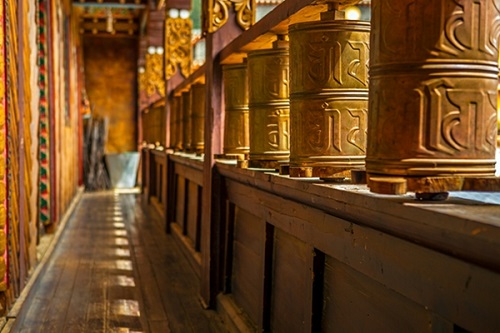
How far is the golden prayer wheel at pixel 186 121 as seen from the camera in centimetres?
614

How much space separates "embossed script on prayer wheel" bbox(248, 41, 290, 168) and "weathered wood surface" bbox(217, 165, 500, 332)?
27 cm

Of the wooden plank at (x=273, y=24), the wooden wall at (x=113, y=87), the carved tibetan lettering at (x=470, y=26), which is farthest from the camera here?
the wooden wall at (x=113, y=87)

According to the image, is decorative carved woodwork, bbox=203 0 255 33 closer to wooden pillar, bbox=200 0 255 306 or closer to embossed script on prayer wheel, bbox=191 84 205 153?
wooden pillar, bbox=200 0 255 306

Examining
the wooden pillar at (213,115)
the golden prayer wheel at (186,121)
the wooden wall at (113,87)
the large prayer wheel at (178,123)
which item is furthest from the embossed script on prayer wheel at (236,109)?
the wooden wall at (113,87)

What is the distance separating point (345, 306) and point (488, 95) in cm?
81

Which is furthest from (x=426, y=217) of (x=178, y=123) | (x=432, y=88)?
(x=178, y=123)

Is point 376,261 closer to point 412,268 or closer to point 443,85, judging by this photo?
point 412,268

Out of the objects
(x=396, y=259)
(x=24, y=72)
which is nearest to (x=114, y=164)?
(x=24, y=72)

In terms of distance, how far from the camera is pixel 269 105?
311 centimetres

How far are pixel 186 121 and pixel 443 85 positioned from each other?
16.1ft

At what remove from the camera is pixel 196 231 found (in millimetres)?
5570

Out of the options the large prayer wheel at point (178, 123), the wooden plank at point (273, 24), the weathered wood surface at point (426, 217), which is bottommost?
the weathered wood surface at point (426, 217)

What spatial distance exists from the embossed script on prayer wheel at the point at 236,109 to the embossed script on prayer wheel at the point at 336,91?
1535 millimetres

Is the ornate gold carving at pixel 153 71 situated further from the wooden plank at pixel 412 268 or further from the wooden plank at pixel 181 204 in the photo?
the wooden plank at pixel 412 268
